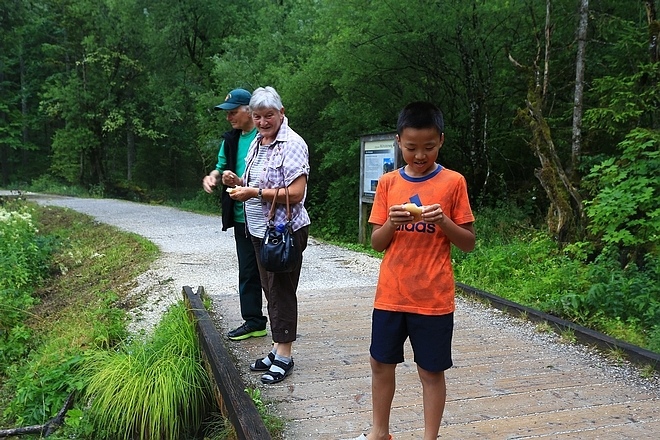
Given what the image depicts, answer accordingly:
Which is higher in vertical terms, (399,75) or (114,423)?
(399,75)

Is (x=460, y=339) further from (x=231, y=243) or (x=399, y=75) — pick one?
(x=399, y=75)

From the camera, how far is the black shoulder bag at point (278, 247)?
327 cm

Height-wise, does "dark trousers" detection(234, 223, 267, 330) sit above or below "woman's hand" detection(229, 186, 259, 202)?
below

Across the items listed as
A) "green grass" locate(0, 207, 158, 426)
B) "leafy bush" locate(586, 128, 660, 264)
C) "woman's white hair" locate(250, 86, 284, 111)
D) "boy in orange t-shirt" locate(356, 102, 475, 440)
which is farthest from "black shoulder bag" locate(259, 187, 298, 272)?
"leafy bush" locate(586, 128, 660, 264)

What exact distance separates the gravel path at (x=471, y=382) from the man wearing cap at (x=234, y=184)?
0.28 m

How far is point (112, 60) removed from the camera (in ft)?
89.8

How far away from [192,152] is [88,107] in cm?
623

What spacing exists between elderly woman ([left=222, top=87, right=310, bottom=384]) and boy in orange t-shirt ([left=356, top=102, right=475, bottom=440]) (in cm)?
103

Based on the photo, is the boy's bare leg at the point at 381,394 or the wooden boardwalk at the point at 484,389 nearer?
the boy's bare leg at the point at 381,394

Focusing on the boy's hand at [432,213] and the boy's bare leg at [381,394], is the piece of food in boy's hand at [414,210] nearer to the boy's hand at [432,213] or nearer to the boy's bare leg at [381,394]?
the boy's hand at [432,213]

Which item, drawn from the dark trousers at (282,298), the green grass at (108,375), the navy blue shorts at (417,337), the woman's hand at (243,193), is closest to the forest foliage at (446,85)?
the dark trousers at (282,298)

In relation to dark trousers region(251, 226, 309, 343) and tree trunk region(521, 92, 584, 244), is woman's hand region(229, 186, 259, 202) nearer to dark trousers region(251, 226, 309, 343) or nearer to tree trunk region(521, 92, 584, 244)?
dark trousers region(251, 226, 309, 343)

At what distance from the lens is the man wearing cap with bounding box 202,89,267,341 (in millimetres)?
3812

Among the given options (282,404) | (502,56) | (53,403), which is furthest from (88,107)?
(282,404)
